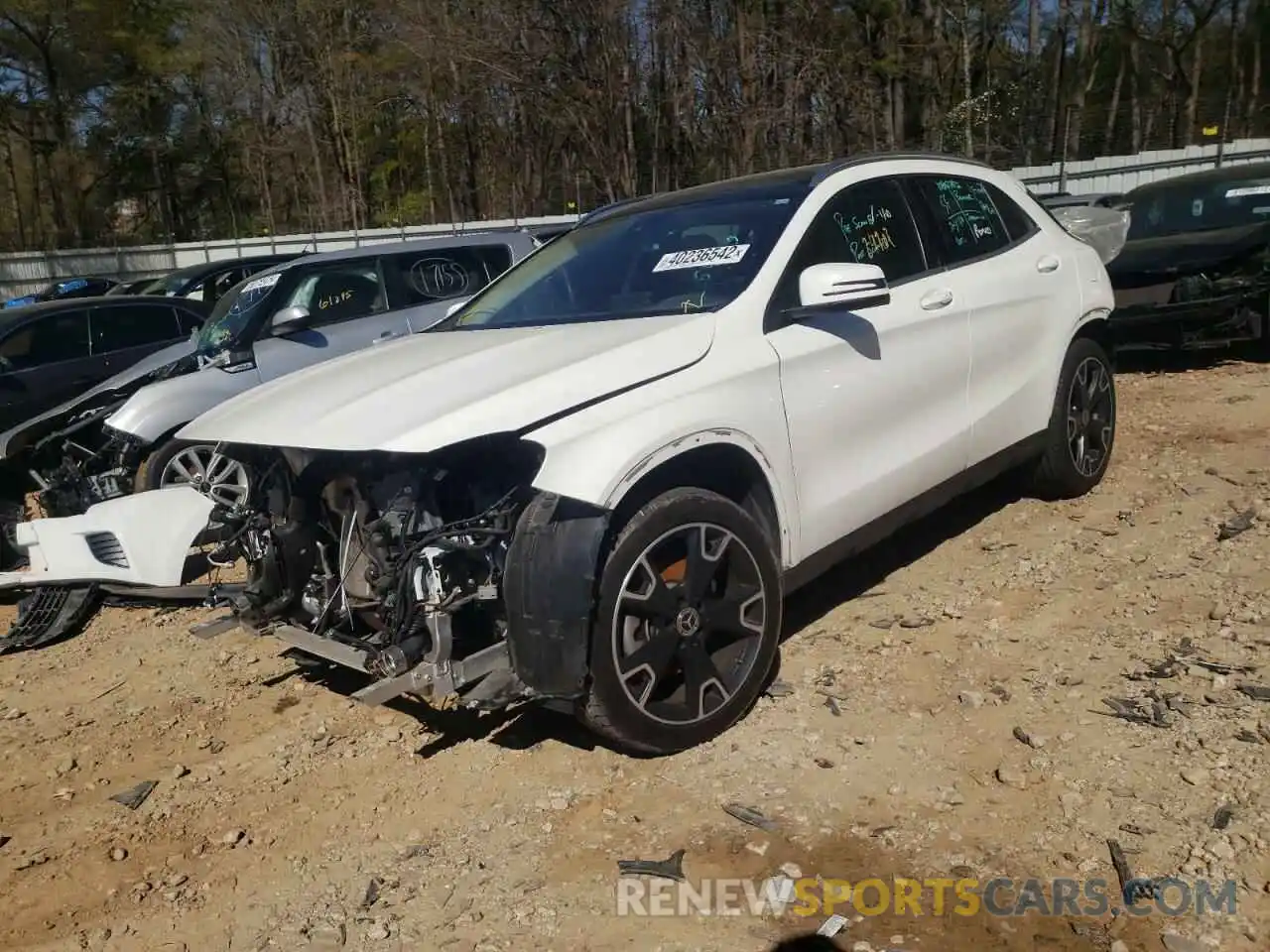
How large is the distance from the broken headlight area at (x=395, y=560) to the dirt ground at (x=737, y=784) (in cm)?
48

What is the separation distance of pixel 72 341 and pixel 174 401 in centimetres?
306

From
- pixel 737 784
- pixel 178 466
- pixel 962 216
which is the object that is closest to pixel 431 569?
pixel 737 784

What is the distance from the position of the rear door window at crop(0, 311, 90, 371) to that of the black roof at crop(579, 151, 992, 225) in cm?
643

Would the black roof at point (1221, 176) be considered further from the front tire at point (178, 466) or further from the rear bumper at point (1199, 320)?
the front tire at point (178, 466)

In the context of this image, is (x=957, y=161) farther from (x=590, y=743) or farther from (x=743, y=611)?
(x=590, y=743)

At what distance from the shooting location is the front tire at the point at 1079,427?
5113 millimetres

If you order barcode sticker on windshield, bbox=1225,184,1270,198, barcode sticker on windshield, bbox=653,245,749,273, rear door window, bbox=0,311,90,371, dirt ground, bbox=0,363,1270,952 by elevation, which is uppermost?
barcode sticker on windshield, bbox=1225,184,1270,198

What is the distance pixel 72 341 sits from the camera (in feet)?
29.8

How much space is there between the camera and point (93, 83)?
128 feet

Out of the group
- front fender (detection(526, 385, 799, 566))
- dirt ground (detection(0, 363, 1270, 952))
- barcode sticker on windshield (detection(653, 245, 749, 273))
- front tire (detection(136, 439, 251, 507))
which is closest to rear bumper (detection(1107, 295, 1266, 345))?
dirt ground (detection(0, 363, 1270, 952))

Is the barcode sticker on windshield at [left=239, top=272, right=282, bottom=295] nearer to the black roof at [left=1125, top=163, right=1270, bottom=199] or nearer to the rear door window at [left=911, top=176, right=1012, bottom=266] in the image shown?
the rear door window at [left=911, top=176, right=1012, bottom=266]

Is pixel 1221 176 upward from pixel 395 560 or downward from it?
upward

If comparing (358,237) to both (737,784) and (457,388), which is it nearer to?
(457,388)

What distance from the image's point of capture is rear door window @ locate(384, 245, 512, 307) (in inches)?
314
